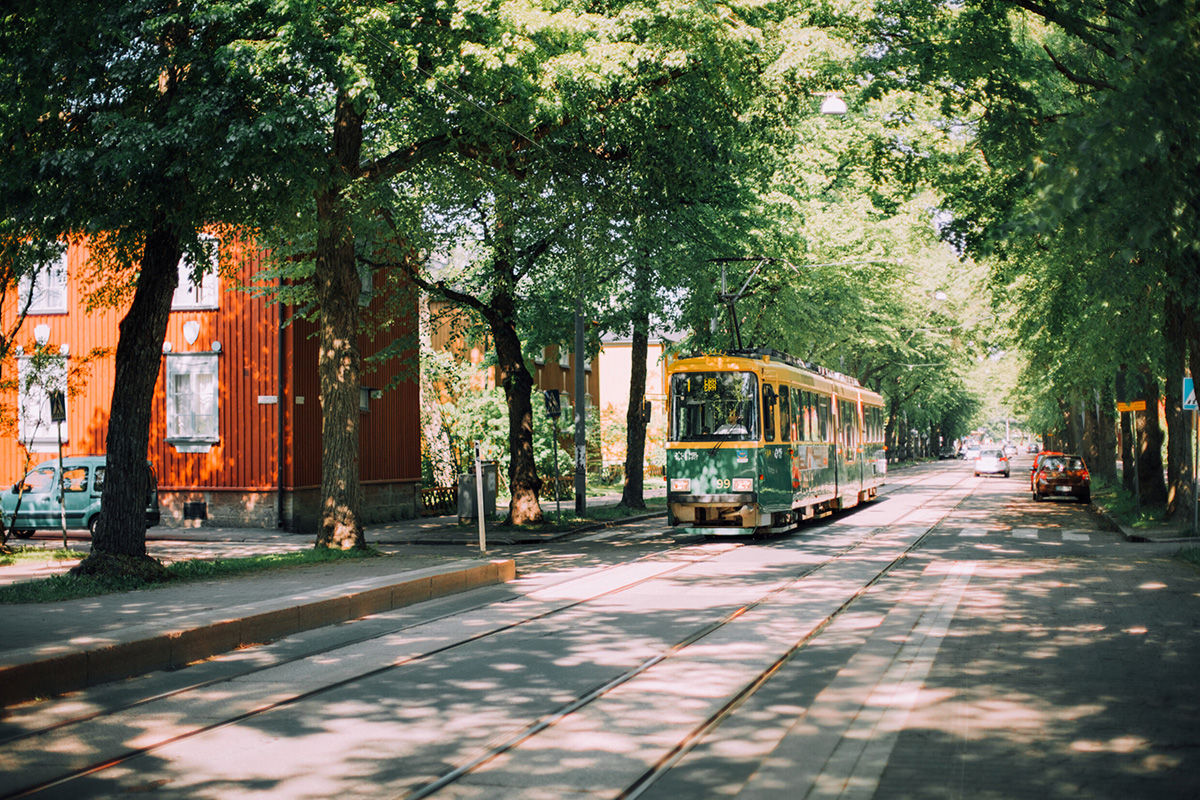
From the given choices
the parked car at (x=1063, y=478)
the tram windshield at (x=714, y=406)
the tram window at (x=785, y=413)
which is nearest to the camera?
the tram windshield at (x=714, y=406)

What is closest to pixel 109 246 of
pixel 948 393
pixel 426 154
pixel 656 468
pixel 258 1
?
pixel 258 1

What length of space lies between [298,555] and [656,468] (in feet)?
123

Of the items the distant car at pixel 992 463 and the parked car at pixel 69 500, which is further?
the distant car at pixel 992 463

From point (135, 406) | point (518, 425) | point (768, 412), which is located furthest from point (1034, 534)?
point (135, 406)

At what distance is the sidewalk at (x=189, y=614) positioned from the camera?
7934 millimetres

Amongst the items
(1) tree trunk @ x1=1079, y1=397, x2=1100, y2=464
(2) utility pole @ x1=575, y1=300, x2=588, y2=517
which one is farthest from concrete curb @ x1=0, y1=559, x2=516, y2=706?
(1) tree trunk @ x1=1079, y1=397, x2=1100, y2=464

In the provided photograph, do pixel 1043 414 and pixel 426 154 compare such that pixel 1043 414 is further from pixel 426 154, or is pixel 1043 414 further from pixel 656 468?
pixel 426 154

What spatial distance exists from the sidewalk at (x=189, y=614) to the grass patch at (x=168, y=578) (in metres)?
0.37

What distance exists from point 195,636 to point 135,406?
16.8ft

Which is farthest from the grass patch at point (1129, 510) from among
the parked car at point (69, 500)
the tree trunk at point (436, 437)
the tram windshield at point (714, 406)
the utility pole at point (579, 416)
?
the parked car at point (69, 500)

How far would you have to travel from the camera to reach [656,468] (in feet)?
174

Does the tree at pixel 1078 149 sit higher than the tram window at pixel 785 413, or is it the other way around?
the tree at pixel 1078 149

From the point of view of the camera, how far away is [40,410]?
21062 millimetres

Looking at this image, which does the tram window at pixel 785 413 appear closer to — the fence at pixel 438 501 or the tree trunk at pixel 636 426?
the tree trunk at pixel 636 426
